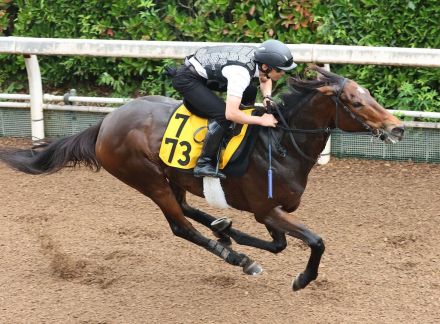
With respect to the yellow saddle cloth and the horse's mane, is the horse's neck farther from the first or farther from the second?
the yellow saddle cloth

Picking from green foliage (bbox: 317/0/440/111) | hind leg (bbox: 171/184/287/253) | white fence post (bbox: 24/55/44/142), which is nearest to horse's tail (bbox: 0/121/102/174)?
hind leg (bbox: 171/184/287/253)

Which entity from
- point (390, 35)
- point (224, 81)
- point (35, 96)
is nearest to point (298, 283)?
point (224, 81)

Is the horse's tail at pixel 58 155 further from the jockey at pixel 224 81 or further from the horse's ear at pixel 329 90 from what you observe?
the horse's ear at pixel 329 90

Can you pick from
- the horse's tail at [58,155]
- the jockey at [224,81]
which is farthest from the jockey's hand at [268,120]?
the horse's tail at [58,155]

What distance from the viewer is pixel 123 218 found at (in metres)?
7.63

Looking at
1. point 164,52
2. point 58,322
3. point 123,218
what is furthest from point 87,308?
point 164,52

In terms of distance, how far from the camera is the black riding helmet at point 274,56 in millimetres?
5637

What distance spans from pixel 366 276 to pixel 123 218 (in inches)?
98.3

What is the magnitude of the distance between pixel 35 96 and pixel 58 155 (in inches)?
102

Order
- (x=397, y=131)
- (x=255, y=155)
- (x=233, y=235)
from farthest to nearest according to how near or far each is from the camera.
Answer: (x=233, y=235) → (x=255, y=155) → (x=397, y=131)

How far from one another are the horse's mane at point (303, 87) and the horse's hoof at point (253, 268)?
1.20 meters

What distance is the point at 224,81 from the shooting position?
5.94m

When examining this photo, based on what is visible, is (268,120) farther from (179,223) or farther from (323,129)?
(179,223)

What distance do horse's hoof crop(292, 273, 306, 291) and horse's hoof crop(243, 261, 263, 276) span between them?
1.18 ft
